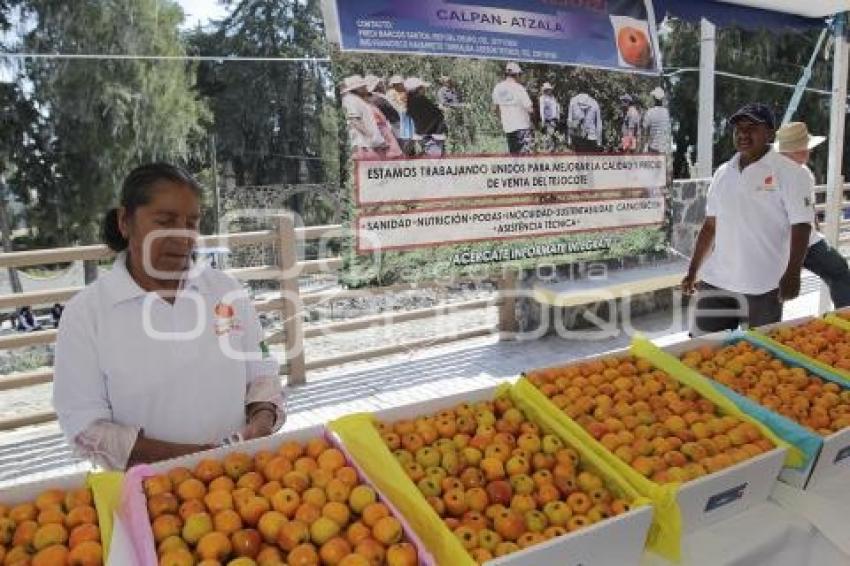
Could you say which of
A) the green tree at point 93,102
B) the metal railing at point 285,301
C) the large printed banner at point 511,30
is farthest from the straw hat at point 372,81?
the green tree at point 93,102

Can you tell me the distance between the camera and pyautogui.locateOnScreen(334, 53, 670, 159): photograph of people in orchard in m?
2.64

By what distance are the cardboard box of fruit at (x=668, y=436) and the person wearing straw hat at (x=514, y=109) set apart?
1.29 m

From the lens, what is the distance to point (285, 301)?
15.5 ft

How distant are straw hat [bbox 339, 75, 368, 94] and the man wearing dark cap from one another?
6.00 ft

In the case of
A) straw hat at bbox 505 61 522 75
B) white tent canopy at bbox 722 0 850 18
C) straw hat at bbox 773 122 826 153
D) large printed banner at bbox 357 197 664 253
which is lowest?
large printed banner at bbox 357 197 664 253

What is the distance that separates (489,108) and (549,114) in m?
0.36

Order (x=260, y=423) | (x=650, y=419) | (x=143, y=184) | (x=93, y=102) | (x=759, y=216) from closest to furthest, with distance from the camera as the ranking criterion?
(x=143, y=184) < (x=650, y=419) < (x=260, y=423) < (x=759, y=216) < (x=93, y=102)

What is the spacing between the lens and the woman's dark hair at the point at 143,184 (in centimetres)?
162

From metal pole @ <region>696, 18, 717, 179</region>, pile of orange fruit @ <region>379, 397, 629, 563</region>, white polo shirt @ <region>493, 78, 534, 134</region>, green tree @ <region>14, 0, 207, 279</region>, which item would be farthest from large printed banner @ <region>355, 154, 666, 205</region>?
green tree @ <region>14, 0, 207, 279</region>

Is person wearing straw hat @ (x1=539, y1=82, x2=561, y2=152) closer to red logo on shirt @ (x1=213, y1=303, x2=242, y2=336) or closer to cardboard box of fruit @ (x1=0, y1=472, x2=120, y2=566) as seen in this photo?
red logo on shirt @ (x1=213, y1=303, x2=242, y2=336)

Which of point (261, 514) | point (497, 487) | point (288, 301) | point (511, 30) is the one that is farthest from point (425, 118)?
point (288, 301)

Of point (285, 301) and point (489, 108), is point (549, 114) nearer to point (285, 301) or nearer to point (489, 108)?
point (489, 108)

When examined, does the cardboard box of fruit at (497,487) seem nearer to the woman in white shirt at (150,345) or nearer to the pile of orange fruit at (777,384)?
the woman in white shirt at (150,345)

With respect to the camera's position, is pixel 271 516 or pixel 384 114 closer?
pixel 271 516
